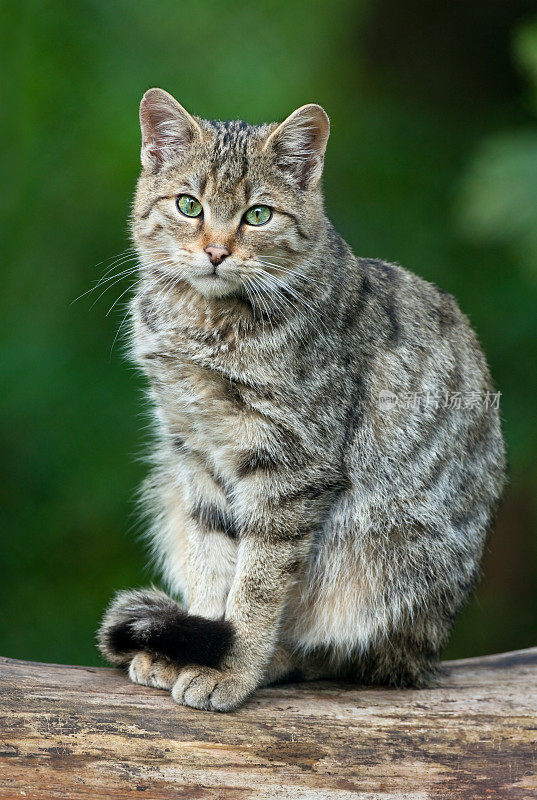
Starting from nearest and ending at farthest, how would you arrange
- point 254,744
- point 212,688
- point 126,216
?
point 254,744 → point 212,688 → point 126,216

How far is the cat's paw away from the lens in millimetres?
3068

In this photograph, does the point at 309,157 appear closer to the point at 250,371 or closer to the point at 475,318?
the point at 250,371

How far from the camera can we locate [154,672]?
10.1 feet

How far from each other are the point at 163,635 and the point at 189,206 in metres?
1.43

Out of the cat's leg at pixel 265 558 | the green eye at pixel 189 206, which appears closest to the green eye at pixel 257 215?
the green eye at pixel 189 206

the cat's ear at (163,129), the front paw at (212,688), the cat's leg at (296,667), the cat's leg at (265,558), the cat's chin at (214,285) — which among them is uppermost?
the cat's ear at (163,129)

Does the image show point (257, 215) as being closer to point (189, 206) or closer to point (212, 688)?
point (189, 206)

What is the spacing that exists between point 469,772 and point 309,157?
2.12m

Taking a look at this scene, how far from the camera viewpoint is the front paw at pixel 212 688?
9.70ft

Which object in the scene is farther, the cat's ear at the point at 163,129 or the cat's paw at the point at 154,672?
the cat's ear at the point at 163,129

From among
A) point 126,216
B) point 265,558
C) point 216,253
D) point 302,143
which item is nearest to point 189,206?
point 216,253

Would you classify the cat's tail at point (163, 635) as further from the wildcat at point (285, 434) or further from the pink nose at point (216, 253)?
the pink nose at point (216, 253)

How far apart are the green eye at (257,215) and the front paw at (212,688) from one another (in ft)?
4.89

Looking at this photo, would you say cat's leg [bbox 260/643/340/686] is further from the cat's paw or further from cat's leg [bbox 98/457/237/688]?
the cat's paw
